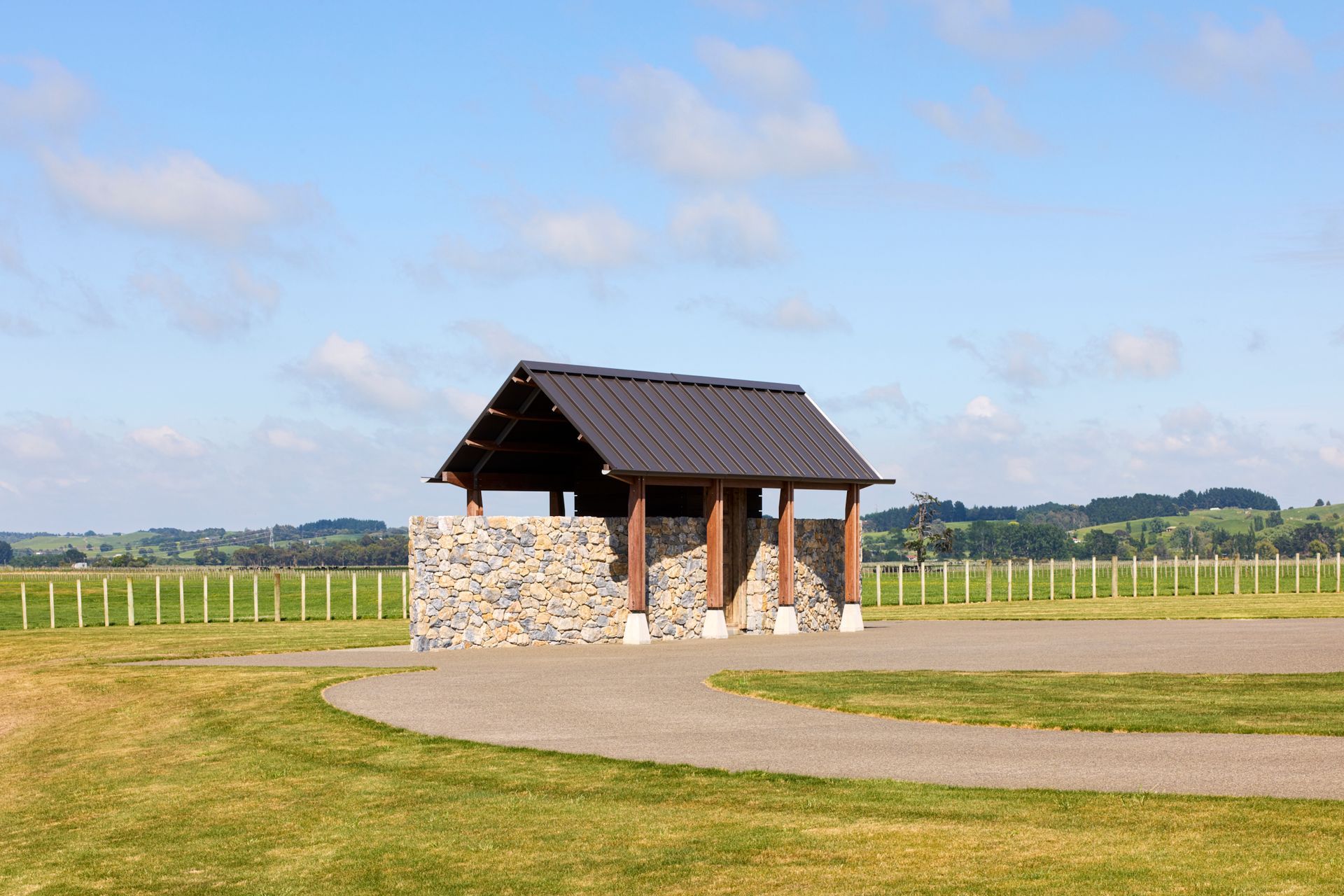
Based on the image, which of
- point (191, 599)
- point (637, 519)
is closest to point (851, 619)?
point (637, 519)

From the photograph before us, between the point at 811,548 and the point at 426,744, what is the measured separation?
769 inches

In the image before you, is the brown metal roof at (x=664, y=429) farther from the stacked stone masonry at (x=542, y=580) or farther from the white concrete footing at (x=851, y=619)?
the white concrete footing at (x=851, y=619)

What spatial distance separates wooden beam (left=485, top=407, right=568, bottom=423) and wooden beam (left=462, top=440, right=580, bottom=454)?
0.65 m

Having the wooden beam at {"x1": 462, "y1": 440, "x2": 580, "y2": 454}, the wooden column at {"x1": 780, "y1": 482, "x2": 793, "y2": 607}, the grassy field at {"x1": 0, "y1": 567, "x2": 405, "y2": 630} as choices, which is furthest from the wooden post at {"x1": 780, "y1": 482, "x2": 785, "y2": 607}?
the grassy field at {"x1": 0, "y1": 567, "x2": 405, "y2": 630}

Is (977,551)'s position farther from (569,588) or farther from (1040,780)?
(1040,780)

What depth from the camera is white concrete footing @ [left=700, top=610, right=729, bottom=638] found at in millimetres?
31250

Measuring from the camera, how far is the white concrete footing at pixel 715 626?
3125 cm

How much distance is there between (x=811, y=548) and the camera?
3416 centimetres

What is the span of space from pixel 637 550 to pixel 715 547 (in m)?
2.11

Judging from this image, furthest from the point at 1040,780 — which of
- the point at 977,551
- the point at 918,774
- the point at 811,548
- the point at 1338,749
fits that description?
the point at 977,551

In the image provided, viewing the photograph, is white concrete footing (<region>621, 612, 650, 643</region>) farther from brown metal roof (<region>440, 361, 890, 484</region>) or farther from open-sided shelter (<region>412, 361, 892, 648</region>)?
brown metal roof (<region>440, 361, 890, 484</region>)

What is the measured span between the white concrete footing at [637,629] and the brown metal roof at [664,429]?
290 centimetres

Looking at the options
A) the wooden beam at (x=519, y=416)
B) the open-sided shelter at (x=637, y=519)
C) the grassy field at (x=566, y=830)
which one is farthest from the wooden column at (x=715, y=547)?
the grassy field at (x=566, y=830)

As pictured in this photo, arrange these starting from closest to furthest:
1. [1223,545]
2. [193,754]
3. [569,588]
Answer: [193,754]
[569,588]
[1223,545]
